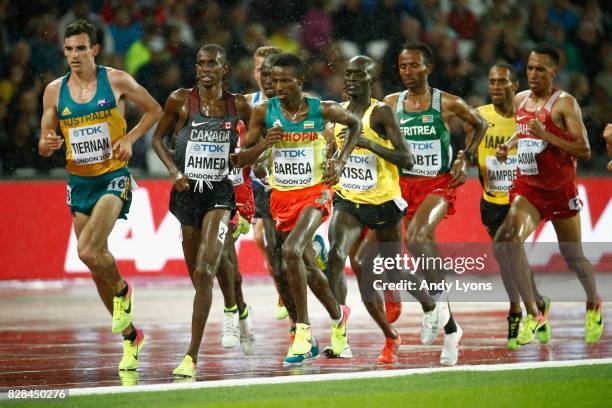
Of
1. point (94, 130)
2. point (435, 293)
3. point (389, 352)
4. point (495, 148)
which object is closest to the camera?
point (94, 130)

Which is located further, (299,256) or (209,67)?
(209,67)

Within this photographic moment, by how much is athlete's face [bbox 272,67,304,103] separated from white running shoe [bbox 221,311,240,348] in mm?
2159

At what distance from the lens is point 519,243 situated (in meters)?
11.5

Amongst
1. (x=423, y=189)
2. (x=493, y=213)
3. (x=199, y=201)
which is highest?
(x=423, y=189)

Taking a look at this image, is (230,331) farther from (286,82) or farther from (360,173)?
(286,82)

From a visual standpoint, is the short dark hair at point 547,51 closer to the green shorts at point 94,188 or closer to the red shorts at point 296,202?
the red shorts at point 296,202

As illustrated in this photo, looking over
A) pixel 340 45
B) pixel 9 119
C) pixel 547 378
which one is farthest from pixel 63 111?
pixel 340 45

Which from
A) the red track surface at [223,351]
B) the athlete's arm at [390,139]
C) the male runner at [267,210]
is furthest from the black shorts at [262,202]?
the athlete's arm at [390,139]

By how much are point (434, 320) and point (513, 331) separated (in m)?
1.25

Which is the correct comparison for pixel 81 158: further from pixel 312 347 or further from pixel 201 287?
pixel 312 347

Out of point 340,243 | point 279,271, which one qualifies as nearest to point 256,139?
point 340,243

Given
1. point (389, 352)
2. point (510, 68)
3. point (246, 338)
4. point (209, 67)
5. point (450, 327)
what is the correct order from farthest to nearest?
point (510, 68) → point (246, 338) → point (450, 327) → point (389, 352) → point (209, 67)

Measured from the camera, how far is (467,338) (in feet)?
40.8

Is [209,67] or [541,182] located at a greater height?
[209,67]
